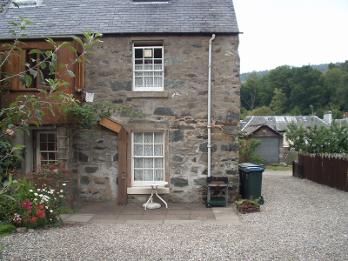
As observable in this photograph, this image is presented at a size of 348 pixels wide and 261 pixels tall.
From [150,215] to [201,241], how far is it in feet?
10.3

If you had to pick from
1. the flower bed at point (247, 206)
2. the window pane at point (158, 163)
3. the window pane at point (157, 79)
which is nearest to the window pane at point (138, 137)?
the window pane at point (158, 163)

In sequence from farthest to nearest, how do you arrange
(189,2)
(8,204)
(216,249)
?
(189,2) < (8,204) < (216,249)

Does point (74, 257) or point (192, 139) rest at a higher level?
A: point (192, 139)

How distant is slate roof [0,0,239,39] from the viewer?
497 inches

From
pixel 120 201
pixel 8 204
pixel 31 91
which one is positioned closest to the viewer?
pixel 8 204

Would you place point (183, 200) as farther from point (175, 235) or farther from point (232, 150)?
point (175, 235)

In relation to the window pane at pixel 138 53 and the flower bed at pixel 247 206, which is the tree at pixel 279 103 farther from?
the flower bed at pixel 247 206

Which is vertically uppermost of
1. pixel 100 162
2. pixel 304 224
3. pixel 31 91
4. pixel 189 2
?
pixel 189 2

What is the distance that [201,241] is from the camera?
8297 millimetres

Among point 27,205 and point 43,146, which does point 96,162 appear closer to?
point 43,146

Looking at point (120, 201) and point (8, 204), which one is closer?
point (8, 204)

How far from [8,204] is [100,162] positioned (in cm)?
365

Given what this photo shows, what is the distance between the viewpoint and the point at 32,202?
380 inches

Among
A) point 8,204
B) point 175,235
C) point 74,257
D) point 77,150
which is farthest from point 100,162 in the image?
point 74,257
